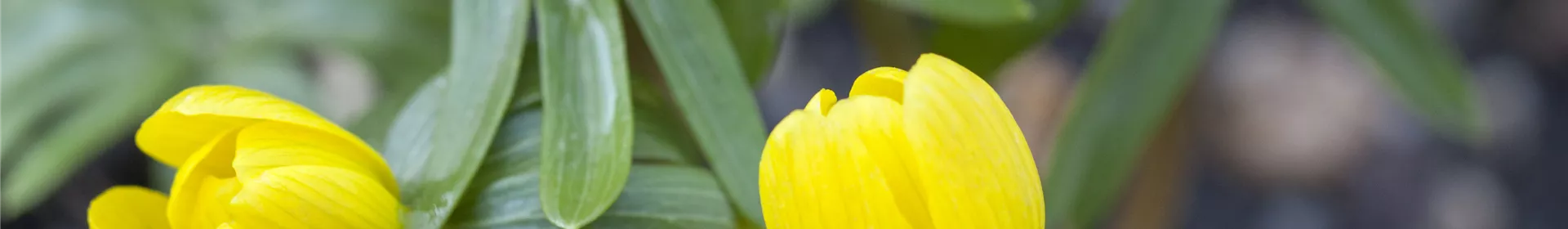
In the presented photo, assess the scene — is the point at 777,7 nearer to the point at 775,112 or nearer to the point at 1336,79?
the point at 775,112

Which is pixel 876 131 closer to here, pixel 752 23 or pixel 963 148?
pixel 963 148

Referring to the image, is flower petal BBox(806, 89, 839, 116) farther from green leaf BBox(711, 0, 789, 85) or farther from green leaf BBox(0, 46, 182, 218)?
green leaf BBox(0, 46, 182, 218)

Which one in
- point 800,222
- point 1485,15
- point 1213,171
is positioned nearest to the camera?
point 800,222

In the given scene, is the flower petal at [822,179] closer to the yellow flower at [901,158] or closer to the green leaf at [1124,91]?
the yellow flower at [901,158]

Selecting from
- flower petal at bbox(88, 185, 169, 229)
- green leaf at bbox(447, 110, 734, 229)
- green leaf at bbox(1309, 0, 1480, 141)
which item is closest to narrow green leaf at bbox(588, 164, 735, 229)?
green leaf at bbox(447, 110, 734, 229)

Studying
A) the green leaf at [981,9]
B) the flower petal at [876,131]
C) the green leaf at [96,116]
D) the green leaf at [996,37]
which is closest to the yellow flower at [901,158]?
the flower petal at [876,131]

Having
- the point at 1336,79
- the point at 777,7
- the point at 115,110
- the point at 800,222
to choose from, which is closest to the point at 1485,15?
the point at 1336,79

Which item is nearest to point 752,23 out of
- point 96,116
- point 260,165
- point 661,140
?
point 661,140
